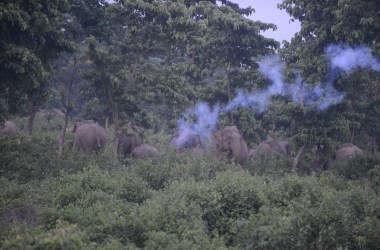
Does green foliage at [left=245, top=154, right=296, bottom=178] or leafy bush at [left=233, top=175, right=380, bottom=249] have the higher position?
green foliage at [left=245, top=154, right=296, bottom=178]

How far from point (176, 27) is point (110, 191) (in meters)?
7.52

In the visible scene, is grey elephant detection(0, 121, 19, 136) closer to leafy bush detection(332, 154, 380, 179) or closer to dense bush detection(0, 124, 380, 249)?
dense bush detection(0, 124, 380, 249)

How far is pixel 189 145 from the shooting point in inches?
784

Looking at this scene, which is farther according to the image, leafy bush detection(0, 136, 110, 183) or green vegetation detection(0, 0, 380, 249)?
leafy bush detection(0, 136, 110, 183)

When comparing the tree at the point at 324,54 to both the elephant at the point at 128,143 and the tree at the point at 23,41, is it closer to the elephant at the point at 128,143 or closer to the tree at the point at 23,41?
the elephant at the point at 128,143

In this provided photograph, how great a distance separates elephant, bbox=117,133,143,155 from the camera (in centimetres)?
1961

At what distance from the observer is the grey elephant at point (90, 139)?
18734mm

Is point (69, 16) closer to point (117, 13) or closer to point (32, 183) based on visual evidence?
point (117, 13)

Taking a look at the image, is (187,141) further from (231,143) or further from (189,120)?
(231,143)

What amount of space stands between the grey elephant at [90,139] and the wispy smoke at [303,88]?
3.75 metres

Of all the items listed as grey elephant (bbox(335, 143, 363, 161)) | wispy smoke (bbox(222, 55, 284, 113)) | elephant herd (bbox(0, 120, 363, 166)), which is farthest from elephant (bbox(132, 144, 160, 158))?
grey elephant (bbox(335, 143, 363, 161))

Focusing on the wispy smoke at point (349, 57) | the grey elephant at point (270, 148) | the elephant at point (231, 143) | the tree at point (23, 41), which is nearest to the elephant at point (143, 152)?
the elephant at point (231, 143)

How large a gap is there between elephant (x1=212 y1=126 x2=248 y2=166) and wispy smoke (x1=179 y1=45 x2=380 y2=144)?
203cm

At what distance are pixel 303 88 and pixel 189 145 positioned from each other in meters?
5.83
